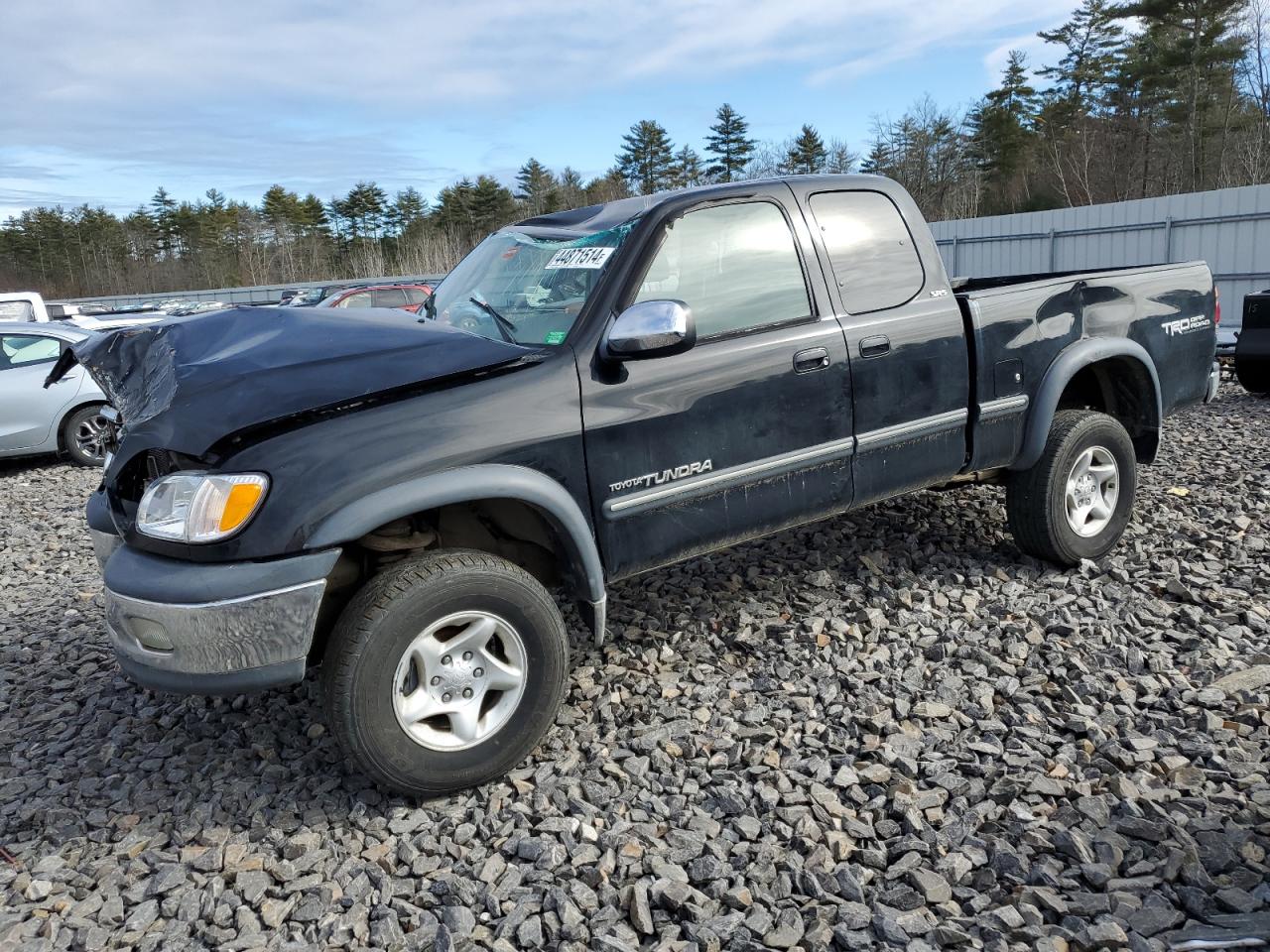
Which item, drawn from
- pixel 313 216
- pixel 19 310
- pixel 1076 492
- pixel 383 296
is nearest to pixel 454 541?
pixel 1076 492

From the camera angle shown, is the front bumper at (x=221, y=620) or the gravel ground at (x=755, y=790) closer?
the gravel ground at (x=755, y=790)

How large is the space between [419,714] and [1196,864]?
7.56 ft

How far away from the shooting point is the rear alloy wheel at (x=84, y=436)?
10070 millimetres

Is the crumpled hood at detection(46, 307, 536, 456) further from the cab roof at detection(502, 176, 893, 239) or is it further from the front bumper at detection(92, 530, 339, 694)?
the cab roof at detection(502, 176, 893, 239)

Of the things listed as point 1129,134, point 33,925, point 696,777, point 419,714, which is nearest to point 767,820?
point 696,777

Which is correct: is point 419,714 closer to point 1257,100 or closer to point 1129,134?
point 1257,100

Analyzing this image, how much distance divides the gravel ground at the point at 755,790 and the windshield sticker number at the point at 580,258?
67.0 inches

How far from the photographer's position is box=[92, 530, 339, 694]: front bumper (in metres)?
2.85

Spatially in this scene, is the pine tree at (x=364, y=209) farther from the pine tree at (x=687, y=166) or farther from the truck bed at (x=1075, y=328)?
the truck bed at (x=1075, y=328)

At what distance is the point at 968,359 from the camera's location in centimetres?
436

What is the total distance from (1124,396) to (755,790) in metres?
3.36

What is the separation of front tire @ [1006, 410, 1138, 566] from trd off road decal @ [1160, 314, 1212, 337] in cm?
64

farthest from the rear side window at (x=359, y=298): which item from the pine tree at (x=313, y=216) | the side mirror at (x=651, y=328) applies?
the pine tree at (x=313, y=216)

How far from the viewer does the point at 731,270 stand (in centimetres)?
385
